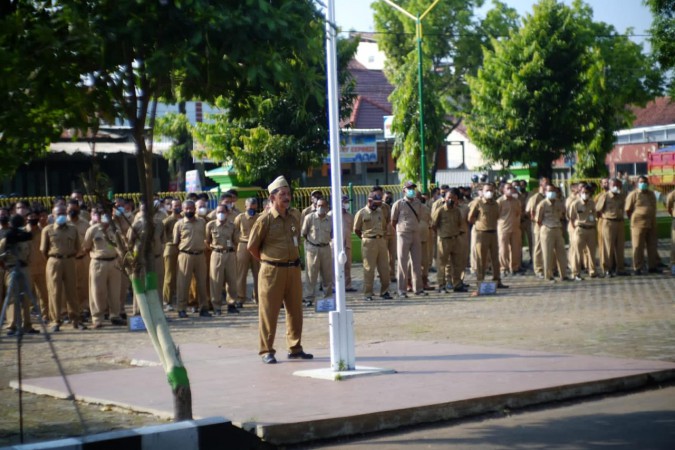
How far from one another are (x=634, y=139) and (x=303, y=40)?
62.4m

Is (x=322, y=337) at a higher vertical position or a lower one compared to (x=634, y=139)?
lower

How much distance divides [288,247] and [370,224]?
934cm

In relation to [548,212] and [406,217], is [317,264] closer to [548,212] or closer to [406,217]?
[406,217]

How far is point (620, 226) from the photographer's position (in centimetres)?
2480

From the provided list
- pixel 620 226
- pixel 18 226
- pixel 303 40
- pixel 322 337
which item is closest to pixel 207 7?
pixel 303 40

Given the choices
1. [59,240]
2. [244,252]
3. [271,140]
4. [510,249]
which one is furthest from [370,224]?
[271,140]

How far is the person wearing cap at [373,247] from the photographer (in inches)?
877

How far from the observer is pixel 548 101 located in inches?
1602

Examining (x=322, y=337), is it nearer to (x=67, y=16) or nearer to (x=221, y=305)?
(x=221, y=305)

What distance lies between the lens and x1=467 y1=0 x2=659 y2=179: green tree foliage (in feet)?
131

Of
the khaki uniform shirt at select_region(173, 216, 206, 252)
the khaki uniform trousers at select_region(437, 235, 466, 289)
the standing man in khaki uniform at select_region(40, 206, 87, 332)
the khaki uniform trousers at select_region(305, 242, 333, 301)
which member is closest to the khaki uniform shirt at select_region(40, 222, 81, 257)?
the standing man in khaki uniform at select_region(40, 206, 87, 332)

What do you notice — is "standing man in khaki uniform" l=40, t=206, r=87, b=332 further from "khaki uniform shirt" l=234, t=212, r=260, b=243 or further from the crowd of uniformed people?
"khaki uniform shirt" l=234, t=212, r=260, b=243

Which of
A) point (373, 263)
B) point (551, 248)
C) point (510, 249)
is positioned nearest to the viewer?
point (373, 263)

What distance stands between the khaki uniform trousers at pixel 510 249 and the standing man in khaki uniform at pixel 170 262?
333 inches
